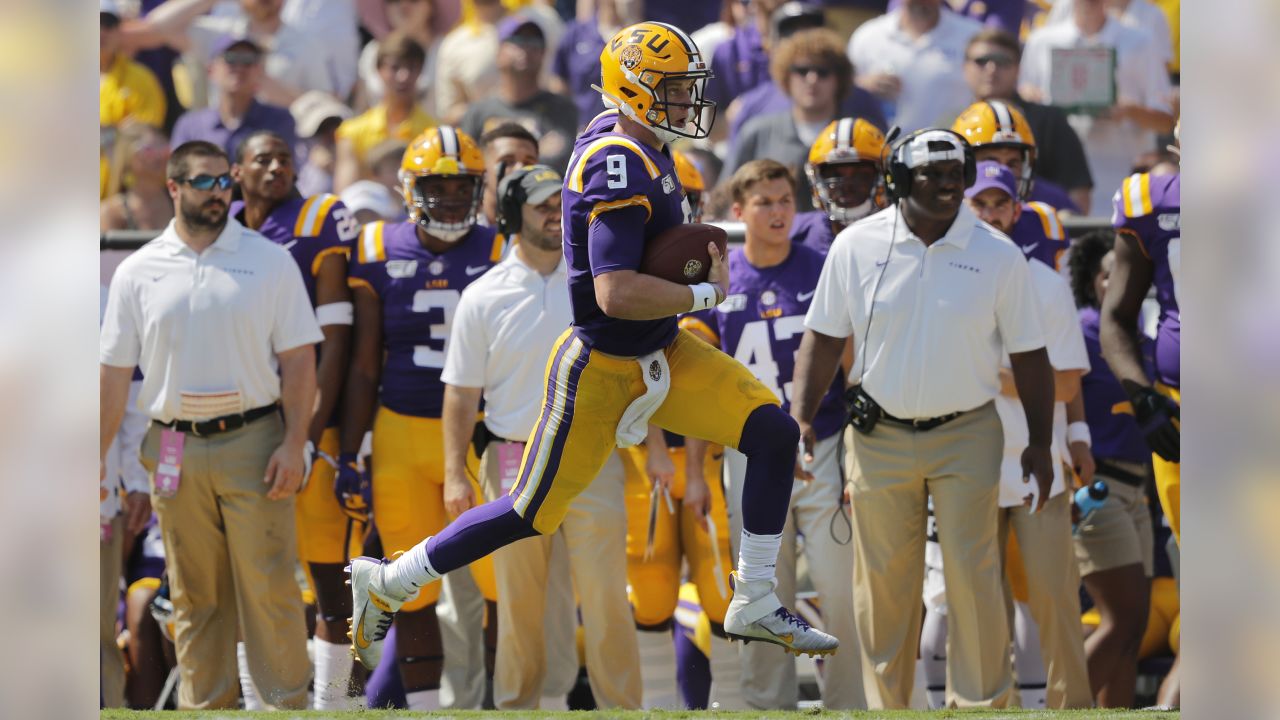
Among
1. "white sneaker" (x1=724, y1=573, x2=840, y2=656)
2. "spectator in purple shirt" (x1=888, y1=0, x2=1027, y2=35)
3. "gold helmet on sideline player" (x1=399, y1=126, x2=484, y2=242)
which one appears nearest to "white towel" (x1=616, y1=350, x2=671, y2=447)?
"white sneaker" (x1=724, y1=573, x2=840, y2=656)

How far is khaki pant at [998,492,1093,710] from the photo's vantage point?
6172 mm

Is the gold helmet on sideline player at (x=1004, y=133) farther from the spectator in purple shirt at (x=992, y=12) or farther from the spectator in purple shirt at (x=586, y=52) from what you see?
the spectator in purple shirt at (x=586, y=52)

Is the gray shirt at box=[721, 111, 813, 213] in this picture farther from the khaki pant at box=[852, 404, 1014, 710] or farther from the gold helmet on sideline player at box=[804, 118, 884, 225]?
the khaki pant at box=[852, 404, 1014, 710]

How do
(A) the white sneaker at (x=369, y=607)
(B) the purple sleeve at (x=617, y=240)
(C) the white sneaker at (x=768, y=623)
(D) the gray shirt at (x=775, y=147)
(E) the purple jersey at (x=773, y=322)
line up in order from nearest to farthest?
(B) the purple sleeve at (x=617, y=240) < (C) the white sneaker at (x=768, y=623) < (A) the white sneaker at (x=369, y=607) < (E) the purple jersey at (x=773, y=322) < (D) the gray shirt at (x=775, y=147)

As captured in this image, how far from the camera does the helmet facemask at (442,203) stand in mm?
6738

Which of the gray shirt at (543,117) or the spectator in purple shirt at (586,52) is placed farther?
the spectator in purple shirt at (586,52)

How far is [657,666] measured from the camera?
6668 millimetres

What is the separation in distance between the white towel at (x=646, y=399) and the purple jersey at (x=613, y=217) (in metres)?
0.04

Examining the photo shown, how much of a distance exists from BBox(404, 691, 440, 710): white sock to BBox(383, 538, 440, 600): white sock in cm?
160

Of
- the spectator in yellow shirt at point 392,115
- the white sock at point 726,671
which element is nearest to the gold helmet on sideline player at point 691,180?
the white sock at point 726,671

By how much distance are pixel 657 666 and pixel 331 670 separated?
1261mm

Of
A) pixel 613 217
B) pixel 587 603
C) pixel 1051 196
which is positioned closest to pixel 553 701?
pixel 587 603
